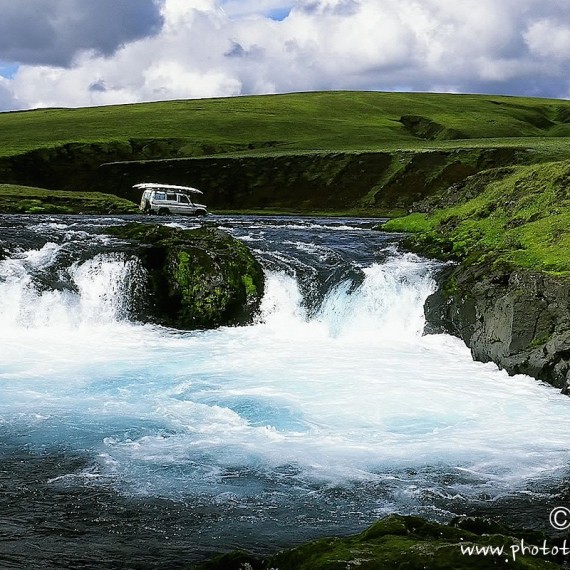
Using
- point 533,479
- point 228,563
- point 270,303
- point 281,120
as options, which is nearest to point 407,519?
point 228,563

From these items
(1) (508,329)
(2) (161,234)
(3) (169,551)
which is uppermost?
(2) (161,234)

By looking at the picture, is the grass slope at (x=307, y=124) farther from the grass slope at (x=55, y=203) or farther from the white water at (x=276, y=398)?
A: the white water at (x=276, y=398)

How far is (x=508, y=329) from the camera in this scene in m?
19.7

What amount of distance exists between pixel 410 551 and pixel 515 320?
13054mm

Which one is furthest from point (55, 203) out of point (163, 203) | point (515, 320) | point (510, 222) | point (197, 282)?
point (515, 320)

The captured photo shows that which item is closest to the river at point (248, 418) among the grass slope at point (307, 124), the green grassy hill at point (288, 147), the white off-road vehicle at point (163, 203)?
the white off-road vehicle at point (163, 203)

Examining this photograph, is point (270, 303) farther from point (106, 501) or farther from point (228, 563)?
point (228, 563)

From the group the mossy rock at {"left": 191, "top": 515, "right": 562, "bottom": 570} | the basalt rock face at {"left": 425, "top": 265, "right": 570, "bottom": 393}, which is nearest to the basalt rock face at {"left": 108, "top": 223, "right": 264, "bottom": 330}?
the basalt rock face at {"left": 425, "top": 265, "right": 570, "bottom": 393}

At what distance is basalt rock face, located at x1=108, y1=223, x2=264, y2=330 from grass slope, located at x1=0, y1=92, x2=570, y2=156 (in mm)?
47522

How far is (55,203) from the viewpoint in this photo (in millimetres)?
49531

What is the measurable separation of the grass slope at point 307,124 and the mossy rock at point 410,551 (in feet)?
207

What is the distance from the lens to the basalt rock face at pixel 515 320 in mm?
18219

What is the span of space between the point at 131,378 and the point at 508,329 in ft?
32.3
